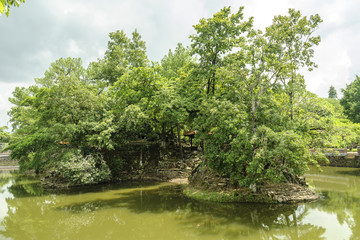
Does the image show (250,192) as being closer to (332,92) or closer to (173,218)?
(173,218)

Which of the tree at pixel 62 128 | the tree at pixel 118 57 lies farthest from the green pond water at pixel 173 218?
the tree at pixel 118 57

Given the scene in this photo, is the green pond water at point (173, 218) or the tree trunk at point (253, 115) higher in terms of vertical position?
the tree trunk at point (253, 115)

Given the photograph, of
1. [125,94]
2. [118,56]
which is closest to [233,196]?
[125,94]

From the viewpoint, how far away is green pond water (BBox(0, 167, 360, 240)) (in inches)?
295

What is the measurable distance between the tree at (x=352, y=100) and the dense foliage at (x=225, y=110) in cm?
1508

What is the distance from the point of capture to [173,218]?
9.20 meters

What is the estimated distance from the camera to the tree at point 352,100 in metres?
25.9

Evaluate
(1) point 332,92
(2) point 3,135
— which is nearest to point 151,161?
(2) point 3,135

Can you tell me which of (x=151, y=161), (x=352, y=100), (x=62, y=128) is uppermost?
(x=352, y=100)

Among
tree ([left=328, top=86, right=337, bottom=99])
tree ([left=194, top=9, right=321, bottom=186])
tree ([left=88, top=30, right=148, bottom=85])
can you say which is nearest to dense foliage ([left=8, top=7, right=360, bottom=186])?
tree ([left=194, top=9, right=321, bottom=186])

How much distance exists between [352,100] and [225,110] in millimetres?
25840

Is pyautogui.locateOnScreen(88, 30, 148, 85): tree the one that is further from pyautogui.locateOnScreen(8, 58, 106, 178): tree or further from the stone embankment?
the stone embankment

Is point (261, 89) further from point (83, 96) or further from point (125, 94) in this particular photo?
point (83, 96)

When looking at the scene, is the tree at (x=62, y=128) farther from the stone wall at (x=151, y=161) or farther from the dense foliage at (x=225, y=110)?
the stone wall at (x=151, y=161)
